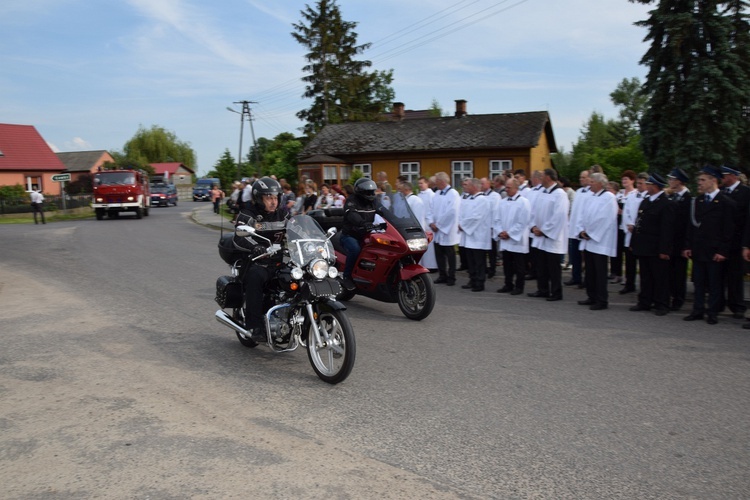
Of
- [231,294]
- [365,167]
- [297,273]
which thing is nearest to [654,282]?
[297,273]

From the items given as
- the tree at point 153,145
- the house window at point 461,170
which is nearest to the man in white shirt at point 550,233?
the house window at point 461,170

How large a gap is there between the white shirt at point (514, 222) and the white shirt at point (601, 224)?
103cm

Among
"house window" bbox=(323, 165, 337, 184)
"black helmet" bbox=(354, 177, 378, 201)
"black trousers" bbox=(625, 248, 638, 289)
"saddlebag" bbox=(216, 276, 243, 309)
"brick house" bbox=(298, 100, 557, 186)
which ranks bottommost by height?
"black trousers" bbox=(625, 248, 638, 289)

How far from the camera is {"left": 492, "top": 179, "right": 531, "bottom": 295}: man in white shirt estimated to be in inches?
A: 419

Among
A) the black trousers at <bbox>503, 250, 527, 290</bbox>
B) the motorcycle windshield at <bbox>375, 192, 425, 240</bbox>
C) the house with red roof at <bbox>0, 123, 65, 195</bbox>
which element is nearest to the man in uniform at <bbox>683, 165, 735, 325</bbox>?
the black trousers at <bbox>503, 250, 527, 290</bbox>

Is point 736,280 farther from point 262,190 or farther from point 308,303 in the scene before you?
point 262,190

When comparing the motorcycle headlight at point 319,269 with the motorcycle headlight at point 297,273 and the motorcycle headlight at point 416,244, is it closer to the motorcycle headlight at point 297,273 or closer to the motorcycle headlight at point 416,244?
the motorcycle headlight at point 297,273

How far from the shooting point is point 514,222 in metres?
10.9

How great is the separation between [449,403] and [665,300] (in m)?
4.97

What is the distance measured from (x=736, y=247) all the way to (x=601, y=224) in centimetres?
179

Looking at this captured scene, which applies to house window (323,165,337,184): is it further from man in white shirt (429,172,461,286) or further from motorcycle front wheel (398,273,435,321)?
motorcycle front wheel (398,273,435,321)

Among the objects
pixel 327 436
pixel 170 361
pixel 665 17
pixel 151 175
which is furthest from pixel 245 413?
pixel 151 175

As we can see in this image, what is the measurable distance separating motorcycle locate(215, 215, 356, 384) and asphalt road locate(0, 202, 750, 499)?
0.83 feet

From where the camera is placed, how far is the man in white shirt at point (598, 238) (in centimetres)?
925
